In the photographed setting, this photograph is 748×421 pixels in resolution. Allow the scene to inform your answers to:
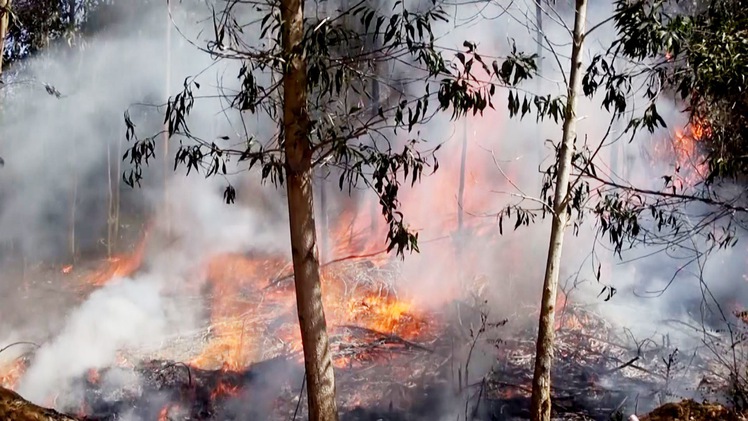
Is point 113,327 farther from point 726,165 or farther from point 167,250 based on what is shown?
point 726,165

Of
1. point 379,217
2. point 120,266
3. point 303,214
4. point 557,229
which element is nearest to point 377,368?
point 557,229

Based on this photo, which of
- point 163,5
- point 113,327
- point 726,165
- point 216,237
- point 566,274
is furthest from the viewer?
point 163,5

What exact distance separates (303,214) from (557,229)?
210 cm

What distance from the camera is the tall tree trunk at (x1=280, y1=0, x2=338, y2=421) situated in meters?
4.52

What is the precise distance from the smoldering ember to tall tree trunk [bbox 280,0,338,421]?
0.02 m

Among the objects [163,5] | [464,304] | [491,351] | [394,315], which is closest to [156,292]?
[394,315]

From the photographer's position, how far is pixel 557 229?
5.13m

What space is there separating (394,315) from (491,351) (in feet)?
6.87

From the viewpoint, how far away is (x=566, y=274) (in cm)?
1217

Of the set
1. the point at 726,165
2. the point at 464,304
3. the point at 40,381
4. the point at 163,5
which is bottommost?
the point at 40,381

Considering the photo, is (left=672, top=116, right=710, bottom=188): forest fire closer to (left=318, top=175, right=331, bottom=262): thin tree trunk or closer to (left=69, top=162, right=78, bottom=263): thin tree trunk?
(left=318, top=175, right=331, bottom=262): thin tree trunk

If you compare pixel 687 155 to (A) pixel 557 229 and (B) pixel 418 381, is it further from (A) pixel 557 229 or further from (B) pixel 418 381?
(A) pixel 557 229

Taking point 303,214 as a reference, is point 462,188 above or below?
below

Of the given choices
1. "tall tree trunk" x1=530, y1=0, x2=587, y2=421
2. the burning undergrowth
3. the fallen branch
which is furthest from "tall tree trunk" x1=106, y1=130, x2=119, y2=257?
"tall tree trunk" x1=530, y1=0, x2=587, y2=421
